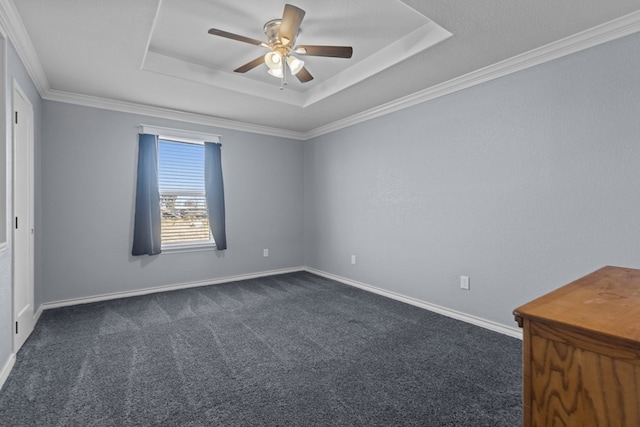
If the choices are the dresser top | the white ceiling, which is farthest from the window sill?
the dresser top

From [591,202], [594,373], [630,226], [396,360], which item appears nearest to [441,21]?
[591,202]

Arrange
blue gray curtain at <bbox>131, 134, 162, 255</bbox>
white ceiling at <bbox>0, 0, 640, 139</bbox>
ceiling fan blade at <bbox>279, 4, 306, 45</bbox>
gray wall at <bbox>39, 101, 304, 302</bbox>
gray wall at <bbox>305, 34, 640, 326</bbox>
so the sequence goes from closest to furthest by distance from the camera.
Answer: ceiling fan blade at <bbox>279, 4, 306, 45</bbox> → white ceiling at <bbox>0, 0, 640, 139</bbox> → gray wall at <bbox>305, 34, 640, 326</bbox> → gray wall at <bbox>39, 101, 304, 302</bbox> → blue gray curtain at <bbox>131, 134, 162, 255</bbox>

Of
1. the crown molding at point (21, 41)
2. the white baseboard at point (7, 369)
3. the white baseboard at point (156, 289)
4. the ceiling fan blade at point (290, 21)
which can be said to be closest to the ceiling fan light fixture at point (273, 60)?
the ceiling fan blade at point (290, 21)

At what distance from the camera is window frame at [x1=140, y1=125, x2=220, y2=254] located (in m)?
3.96

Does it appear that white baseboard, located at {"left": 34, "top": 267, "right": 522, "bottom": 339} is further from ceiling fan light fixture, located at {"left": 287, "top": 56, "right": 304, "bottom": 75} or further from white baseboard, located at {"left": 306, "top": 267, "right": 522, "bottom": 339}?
ceiling fan light fixture, located at {"left": 287, "top": 56, "right": 304, "bottom": 75}

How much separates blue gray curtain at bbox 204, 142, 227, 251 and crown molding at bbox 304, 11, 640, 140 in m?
2.24

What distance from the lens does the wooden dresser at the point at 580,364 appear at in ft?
2.31

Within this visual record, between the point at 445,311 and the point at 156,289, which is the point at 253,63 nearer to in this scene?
the point at 445,311

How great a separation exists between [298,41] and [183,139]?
229 cm

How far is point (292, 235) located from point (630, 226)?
158 inches

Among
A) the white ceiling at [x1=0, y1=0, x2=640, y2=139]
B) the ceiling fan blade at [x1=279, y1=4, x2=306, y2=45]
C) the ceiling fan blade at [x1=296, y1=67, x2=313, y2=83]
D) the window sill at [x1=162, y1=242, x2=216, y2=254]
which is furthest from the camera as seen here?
the window sill at [x1=162, y1=242, x2=216, y2=254]

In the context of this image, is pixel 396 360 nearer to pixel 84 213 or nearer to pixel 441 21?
pixel 441 21

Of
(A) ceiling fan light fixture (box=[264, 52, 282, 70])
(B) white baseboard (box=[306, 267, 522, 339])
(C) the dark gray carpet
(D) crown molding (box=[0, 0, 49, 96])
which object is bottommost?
(C) the dark gray carpet

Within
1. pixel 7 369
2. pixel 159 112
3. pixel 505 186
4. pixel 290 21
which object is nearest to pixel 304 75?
pixel 290 21
